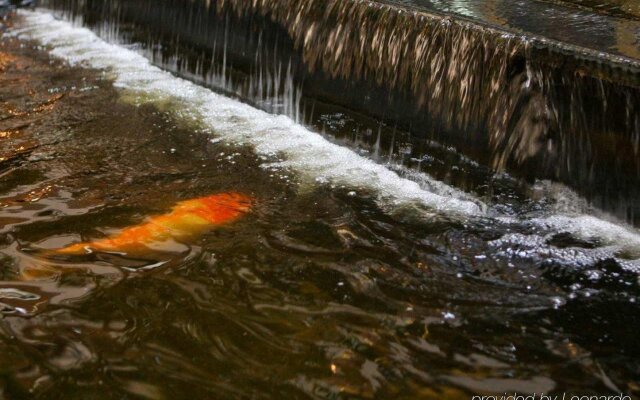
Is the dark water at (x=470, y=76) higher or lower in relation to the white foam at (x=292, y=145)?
higher

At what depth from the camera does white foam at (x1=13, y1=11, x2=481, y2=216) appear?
13.3 ft

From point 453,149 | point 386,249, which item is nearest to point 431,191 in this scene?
point 453,149

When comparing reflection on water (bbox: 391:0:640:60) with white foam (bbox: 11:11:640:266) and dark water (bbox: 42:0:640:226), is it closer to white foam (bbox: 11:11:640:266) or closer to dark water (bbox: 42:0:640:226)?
dark water (bbox: 42:0:640:226)

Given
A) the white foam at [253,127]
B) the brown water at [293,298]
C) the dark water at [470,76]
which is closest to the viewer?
the brown water at [293,298]

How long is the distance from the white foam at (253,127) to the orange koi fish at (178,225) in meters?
0.66

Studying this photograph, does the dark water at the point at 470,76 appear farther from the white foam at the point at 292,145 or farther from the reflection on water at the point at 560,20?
the white foam at the point at 292,145

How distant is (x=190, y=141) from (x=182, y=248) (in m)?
1.70

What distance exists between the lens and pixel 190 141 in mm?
4719

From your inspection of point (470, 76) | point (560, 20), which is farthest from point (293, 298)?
point (560, 20)

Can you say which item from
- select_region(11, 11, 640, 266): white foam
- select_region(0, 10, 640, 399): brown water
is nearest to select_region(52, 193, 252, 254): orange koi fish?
select_region(0, 10, 640, 399): brown water

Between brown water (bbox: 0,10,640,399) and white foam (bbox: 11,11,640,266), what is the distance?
0.47 feet

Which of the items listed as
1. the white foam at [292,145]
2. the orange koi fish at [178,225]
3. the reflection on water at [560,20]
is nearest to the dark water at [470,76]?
the reflection on water at [560,20]

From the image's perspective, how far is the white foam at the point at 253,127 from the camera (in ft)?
13.3

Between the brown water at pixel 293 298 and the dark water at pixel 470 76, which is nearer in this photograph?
the brown water at pixel 293 298
